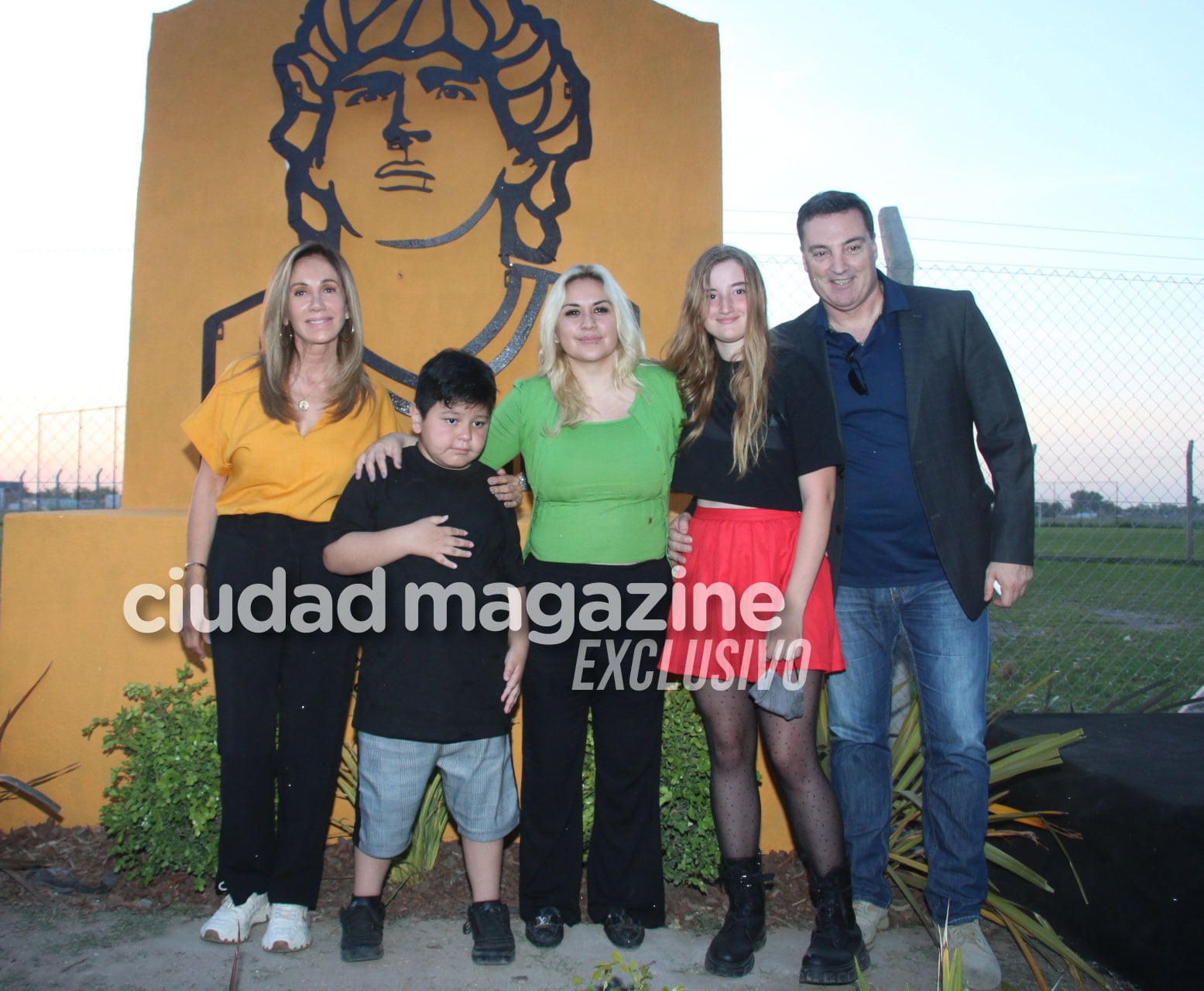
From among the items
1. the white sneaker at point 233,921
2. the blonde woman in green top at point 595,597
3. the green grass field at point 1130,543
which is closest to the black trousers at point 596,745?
the blonde woman in green top at point 595,597

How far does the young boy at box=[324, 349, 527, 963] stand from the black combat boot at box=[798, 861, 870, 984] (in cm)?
83

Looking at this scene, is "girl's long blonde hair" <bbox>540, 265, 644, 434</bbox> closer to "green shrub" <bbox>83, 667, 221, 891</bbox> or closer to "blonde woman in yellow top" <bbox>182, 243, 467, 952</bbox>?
"blonde woman in yellow top" <bbox>182, 243, 467, 952</bbox>

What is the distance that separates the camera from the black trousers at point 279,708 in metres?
2.55

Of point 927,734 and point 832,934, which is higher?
point 927,734

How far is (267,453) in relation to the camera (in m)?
2.59

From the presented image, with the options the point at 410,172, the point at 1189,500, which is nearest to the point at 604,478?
the point at 410,172

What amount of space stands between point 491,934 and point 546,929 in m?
0.16

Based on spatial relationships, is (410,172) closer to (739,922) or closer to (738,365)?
(738,365)

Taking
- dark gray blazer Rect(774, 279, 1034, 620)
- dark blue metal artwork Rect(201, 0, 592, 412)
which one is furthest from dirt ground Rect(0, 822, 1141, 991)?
dark blue metal artwork Rect(201, 0, 592, 412)

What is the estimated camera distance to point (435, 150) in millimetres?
3814

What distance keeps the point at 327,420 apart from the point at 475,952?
5.14ft

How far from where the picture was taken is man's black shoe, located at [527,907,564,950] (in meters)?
2.55

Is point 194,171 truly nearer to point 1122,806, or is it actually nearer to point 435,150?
point 435,150

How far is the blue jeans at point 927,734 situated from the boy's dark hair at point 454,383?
1174 millimetres
